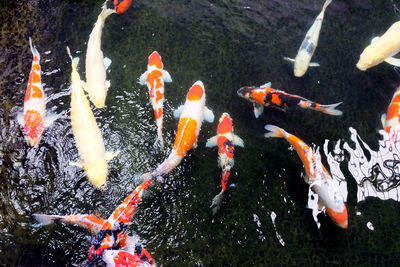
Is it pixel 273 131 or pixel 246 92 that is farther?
pixel 246 92

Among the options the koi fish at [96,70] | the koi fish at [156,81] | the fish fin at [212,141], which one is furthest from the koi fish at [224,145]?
the koi fish at [96,70]

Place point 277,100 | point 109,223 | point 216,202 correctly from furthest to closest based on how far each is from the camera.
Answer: point 277,100 → point 216,202 → point 109,223

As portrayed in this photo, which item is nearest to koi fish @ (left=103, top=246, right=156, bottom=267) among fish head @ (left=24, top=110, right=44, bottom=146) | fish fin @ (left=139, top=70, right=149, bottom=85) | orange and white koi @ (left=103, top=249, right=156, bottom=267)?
orange and white koi @ (left=103, top=249, right=156, bottom=267)

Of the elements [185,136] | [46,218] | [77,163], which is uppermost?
[185,136]

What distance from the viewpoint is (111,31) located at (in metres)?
4.27

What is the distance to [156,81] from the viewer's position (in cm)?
388

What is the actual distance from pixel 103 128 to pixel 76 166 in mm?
470

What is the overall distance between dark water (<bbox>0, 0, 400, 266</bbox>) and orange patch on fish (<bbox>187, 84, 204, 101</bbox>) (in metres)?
0.14

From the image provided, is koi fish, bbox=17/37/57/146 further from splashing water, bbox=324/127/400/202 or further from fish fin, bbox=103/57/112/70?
splashing water, bbox=324/127/400/202

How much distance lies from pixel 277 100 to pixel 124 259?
216 cm

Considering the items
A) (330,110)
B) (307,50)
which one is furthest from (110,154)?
(307,50)

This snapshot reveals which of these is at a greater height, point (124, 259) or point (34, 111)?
point (34, 111)

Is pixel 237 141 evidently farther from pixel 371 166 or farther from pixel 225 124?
pixel 371 166

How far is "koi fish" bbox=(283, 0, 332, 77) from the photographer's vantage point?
4.13m
